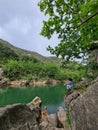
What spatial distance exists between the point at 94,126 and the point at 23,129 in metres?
13.6

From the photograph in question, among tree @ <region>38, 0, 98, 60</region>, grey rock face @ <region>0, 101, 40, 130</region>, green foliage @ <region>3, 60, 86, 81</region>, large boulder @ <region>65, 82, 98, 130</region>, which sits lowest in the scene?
grey rock face @ <region>0, 101, 40, 130</region>

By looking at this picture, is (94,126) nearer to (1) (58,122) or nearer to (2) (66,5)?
(2) (66,5)

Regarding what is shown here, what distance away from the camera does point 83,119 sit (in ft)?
36.0

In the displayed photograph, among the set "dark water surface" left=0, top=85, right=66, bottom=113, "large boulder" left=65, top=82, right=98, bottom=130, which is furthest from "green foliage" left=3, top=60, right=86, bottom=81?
"large boulder" left=65, top=82, right=98, bottom=130

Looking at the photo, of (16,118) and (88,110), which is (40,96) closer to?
(16,118)

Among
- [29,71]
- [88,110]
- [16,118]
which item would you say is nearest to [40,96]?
[16,118]

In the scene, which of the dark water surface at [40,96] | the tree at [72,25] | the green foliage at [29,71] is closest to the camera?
the tree at [72,25]

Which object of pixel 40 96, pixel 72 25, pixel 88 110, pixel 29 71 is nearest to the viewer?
pixel 88 110

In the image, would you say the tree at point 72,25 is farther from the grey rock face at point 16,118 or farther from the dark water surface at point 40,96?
the dark water surface at point 40,96

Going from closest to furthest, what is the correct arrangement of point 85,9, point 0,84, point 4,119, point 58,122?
point 85,9 → point 4,119 → point 58,122 → point 0,84

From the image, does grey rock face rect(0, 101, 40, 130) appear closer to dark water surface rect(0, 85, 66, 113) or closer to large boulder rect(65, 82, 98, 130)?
A: large boulder rect(65, 82, 98, 130)

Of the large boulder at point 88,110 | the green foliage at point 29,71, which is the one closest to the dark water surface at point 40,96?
the large boulder at point 88,110

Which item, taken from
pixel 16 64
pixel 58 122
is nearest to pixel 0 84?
pixel 16 64

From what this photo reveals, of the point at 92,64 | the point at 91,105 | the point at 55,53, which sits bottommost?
the point at 91,105
